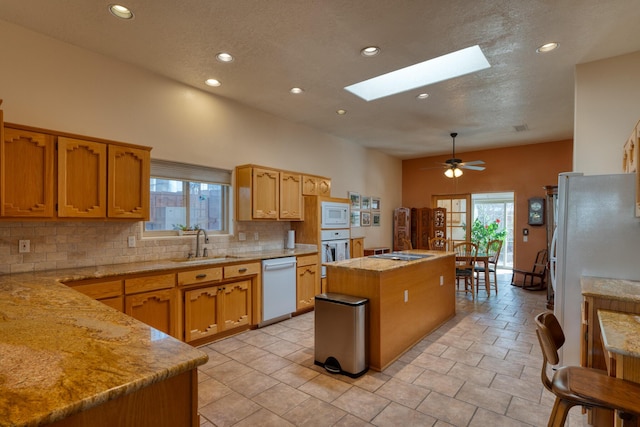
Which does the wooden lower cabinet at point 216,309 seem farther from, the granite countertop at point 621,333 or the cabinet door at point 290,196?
the granite countertop at point 621,333

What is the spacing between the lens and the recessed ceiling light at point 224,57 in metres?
3.21

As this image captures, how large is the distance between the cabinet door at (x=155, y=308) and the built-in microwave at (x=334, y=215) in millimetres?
2423

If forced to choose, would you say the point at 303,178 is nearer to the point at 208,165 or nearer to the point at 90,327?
the point at 208,165

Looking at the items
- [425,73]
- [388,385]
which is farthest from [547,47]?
[388,385]

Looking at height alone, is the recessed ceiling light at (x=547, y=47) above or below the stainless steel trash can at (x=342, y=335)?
above

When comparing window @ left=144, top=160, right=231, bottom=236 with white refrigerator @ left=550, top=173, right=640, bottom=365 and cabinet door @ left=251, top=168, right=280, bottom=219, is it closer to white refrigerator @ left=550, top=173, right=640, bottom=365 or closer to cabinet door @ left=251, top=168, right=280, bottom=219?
cabinet door @ left=251, top=168, right=280, bottom=219

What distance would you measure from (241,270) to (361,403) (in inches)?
78.8

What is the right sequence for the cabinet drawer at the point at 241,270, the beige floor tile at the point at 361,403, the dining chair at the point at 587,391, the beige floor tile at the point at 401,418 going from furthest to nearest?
the cabinet drawer at the point at 241,270
the beige floor tile at the point at 361,403
the beige floor tile at the point at 401,418
the dining chair at the point at 587,391

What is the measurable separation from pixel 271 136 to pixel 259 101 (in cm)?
66

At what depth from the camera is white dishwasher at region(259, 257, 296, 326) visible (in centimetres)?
408

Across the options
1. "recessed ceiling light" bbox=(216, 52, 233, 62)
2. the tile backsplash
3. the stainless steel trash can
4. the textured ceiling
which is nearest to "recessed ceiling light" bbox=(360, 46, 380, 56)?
the textured ceiling

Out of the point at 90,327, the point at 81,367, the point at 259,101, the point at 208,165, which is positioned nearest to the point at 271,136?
the point at 259,101

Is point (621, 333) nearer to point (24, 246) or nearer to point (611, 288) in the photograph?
point (611, 288)

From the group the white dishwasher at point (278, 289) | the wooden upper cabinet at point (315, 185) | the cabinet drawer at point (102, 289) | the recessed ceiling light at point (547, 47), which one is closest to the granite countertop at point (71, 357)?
the cabinet drawer at point (102, 289)
